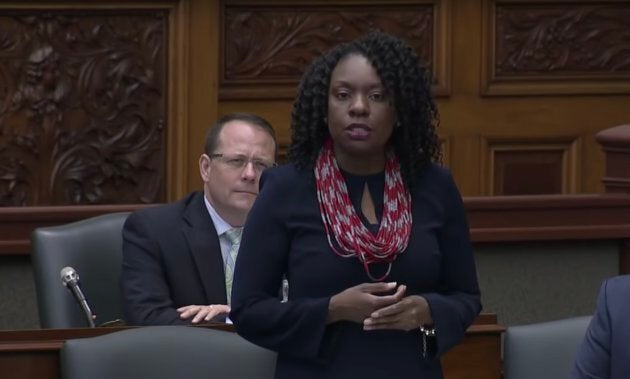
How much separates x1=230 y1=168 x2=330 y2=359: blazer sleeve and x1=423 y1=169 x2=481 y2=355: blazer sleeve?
241 millimetres

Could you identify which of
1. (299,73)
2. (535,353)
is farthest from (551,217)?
(535,353)

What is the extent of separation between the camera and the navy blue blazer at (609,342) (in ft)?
9.19

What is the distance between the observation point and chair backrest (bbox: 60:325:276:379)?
337 centimetres

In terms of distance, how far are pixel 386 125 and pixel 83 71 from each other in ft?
10.5

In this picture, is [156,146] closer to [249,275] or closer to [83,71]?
[83,71]

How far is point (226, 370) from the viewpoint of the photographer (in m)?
3.41

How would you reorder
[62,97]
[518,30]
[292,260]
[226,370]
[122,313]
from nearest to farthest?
[292,260], [226,370], [122,313], [62,97], [518,30]

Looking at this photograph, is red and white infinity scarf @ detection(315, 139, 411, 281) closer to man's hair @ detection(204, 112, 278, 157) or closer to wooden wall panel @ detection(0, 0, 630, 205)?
man's hair @ detection(204, 112, 278, 157)

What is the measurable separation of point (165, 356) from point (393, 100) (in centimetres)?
74

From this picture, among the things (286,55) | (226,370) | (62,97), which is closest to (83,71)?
(62,97)

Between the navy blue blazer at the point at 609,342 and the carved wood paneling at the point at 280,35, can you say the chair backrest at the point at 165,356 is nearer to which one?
the navy blue blazer at the point at 609,342

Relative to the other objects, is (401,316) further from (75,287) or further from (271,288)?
(75,287)

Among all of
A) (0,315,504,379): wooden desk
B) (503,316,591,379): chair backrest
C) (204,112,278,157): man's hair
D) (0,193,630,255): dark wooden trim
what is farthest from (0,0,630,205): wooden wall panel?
(503,316,591,379): chair backrest

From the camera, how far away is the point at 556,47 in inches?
262
